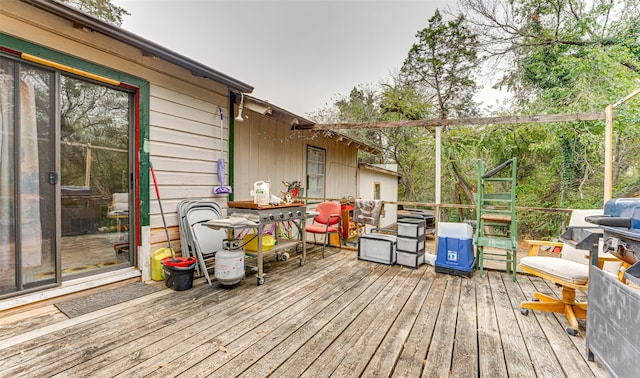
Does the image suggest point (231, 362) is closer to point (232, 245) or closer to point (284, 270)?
point (232, 245)

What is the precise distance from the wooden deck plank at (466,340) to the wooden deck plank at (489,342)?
0.04 metres

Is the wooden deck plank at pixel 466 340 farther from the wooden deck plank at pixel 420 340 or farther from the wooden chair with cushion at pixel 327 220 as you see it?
the wooden chair with cushion at pixel 327 220

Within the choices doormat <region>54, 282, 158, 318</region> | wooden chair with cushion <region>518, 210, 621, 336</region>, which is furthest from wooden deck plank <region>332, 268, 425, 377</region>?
doormat <region>54, 282, 158, 318</region>

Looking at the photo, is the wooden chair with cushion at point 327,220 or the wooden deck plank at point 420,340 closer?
the wooden deck plank at point 420,340

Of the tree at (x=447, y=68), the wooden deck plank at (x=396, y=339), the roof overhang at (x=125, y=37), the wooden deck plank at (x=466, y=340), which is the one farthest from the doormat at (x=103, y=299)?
the tree at (x=447, y=68)

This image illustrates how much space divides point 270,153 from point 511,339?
4.41 metres

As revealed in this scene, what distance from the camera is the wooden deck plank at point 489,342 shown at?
173cm

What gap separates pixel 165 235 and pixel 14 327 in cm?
142

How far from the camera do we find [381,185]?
1120 cm

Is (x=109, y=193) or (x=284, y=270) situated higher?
(x=109, y=193)

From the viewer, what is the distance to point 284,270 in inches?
152

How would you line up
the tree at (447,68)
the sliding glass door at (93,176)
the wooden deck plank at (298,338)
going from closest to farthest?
the wooden deck plank at (298,338) < the sliding glass door at (93,176) < the tree at (447,68)

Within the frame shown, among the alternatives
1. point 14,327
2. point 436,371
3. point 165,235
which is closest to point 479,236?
point 436,371

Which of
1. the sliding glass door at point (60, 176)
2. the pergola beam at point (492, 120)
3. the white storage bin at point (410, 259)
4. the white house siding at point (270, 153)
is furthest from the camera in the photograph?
the white house siding at point (270, 153)
